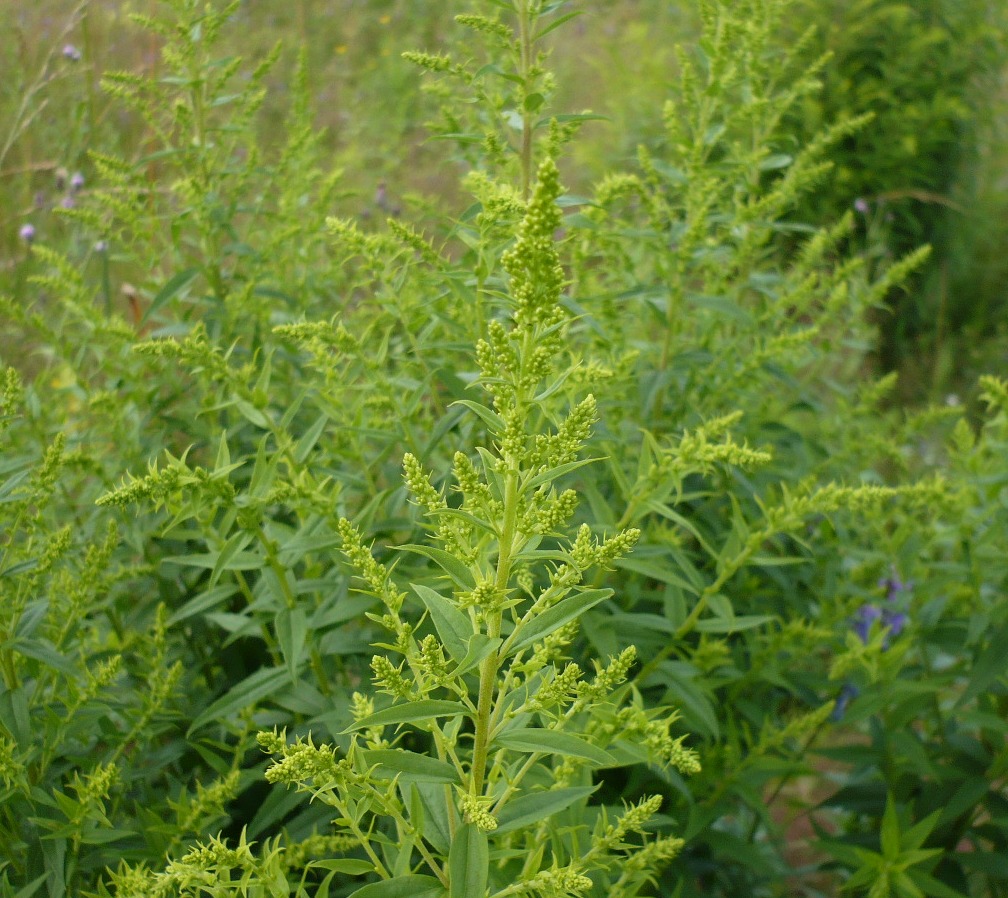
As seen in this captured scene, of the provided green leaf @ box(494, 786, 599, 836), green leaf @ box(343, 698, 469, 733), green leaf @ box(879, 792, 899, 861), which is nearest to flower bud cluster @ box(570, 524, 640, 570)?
green leaf @ box(343, 698, 469, 733)

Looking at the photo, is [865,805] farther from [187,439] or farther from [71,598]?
[187,439]

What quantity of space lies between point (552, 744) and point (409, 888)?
309 millimetres

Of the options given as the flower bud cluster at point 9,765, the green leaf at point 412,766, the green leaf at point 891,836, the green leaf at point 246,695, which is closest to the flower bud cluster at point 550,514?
the green leaf at point 412,766

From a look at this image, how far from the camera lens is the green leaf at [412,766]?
1.19 meters

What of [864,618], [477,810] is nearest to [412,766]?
[477,810]

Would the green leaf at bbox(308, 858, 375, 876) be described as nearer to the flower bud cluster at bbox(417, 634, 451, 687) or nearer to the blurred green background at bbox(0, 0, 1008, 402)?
the flower bud cluster at bbox(417, 634, 451, 687)

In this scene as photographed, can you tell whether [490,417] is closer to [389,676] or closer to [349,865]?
[389,676]

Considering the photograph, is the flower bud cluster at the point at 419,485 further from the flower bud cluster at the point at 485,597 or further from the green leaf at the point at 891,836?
the green leaf at the point at 891,836

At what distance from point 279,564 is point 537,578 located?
0.53 metres

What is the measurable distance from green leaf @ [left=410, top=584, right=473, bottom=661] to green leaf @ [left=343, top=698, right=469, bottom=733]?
2.7 inches

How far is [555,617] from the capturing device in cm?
118

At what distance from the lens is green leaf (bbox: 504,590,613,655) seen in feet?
3.81

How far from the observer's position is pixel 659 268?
→ 241 cm

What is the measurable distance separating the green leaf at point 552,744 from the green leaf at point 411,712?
82 millimetres
